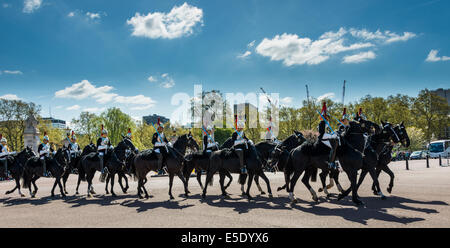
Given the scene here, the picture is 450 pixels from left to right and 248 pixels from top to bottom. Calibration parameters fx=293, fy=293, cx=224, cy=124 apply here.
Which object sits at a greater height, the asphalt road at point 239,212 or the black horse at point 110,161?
the black horse at point 110,161

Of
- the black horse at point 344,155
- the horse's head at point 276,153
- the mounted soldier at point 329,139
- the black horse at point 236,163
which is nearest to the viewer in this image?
the black horse at point 344,155

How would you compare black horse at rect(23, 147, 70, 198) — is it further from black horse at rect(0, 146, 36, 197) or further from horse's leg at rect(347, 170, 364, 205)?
horse's leg at rect(347, 170, 364, 205)

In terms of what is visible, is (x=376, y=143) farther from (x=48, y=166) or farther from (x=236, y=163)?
(x=48, y=166)

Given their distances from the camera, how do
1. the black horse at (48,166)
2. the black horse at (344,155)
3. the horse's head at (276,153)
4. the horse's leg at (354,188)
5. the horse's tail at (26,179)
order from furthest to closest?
the horse's tail at (26,179)
the black horse at (48,166)
the horse's head at (276,153)
the black horse at (344,155)
the horse's leg at (354,188)

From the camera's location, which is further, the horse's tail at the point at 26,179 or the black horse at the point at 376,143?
the horse's tail at the point at 26,179

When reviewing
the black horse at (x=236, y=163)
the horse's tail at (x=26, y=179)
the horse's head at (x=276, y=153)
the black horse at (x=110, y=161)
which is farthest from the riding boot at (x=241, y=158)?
the horse's tail at (x=26, y=179)

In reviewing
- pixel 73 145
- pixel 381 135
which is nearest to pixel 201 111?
pixel 73 145

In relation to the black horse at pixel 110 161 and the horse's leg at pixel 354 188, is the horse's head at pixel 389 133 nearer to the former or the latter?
the horse's leg at pixel 354 188

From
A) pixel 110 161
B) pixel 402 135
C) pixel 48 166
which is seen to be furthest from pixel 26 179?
pixel 402 135

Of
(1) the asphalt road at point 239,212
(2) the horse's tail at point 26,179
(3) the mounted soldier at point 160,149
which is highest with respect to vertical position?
(3) the mounted soldier at point 160,149

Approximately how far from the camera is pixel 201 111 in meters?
53.0

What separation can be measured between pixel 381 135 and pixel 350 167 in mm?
2463
